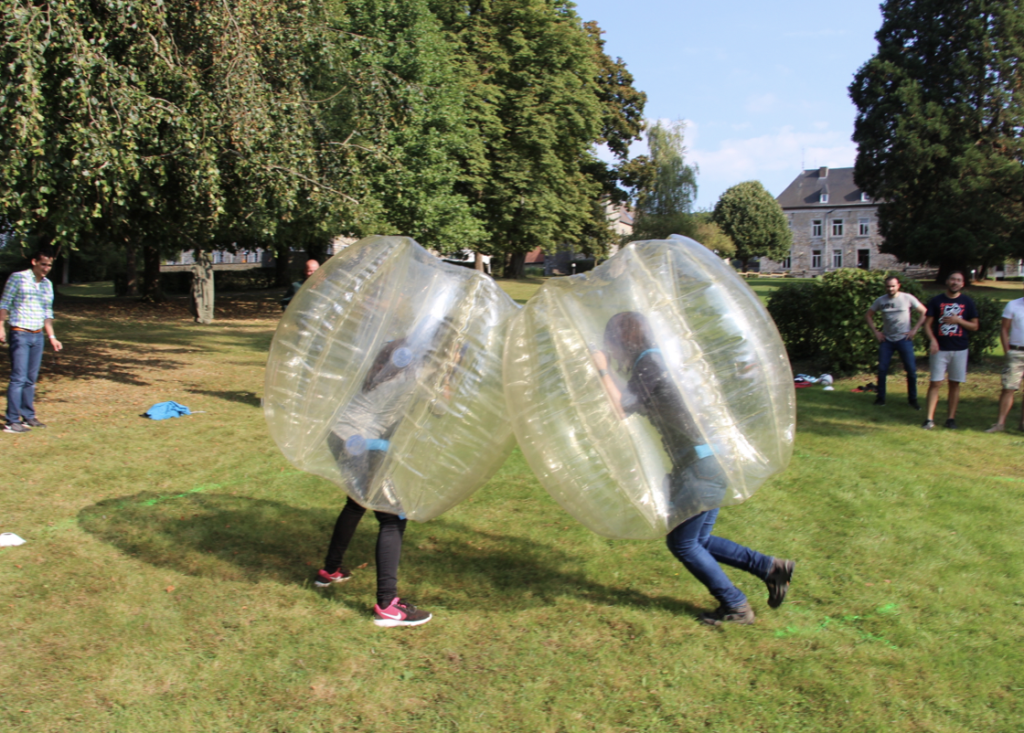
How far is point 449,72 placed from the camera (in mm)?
26719

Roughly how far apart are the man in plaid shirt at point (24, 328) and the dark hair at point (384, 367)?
6368 millimetres

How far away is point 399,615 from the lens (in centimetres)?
471

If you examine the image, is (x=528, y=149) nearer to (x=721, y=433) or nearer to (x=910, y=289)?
(x=910, y=289)

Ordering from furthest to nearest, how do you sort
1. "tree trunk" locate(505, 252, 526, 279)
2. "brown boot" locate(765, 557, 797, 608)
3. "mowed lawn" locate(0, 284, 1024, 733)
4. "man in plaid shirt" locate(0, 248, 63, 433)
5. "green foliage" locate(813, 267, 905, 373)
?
"tree trunk" locate(505, 252, 526, 279)
"green foliage" locate(813, 267, 905, 373)
"man in plaid shirt" locate(0, 248, 63, 433)
"brown boot" locate(765, 557, 797, 608)
"mowed lawn" locate(0, 284, 1024, 733)

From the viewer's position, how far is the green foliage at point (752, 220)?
82.6 metres

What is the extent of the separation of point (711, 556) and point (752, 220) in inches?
3292

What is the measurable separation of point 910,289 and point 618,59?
3845 cm

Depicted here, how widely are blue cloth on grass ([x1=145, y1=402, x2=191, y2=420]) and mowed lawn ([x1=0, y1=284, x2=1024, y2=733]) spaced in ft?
5.85

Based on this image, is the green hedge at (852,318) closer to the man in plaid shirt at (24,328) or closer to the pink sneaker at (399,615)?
the pink sneaker at (399,615)

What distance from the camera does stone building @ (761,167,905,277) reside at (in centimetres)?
8719

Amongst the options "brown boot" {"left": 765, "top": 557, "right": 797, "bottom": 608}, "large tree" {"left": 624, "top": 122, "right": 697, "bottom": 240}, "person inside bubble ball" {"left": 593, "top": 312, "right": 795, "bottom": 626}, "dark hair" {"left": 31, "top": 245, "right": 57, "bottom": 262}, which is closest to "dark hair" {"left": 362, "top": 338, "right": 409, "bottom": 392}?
"person inside bubble ball" {"left": 593, "top": 312, "right": 795, "bottom": 626}

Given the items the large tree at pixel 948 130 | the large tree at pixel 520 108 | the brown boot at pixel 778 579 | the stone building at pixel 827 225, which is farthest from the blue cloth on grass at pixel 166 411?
the stone building at pixel 827 225

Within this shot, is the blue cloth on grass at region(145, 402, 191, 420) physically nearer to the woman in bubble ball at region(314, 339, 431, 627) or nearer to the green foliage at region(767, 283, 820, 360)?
the woman in bubble ball at region(314, 339, 431, 627)

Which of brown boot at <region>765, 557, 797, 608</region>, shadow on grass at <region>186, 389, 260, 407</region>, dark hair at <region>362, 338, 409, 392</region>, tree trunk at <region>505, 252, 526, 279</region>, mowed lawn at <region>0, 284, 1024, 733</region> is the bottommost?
mowed lawn at <region>0, 284, 1024, 733</region>
